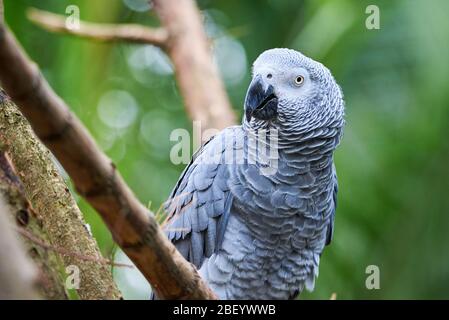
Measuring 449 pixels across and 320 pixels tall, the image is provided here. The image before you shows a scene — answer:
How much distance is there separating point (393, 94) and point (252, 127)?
8.77 ft

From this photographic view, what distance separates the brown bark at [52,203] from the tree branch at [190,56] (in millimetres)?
2008

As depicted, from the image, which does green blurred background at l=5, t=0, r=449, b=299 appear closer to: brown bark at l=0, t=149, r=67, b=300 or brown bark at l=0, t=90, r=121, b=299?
brown bark at l=0, t=90, r=121, b=299

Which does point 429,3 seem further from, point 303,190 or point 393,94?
point 303,190

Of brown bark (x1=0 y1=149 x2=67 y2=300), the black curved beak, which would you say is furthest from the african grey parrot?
brown bark (x1=0 y1=149 x2=67 y2=300)

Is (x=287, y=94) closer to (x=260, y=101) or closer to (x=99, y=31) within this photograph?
(x=260, y=101)

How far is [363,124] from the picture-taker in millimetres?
4379

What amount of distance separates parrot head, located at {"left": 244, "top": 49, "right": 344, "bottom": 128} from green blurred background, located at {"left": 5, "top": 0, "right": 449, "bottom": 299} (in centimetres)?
135

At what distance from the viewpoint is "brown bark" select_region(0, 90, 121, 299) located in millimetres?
2018

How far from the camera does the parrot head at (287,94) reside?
2.50 m

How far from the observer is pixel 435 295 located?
474 cm

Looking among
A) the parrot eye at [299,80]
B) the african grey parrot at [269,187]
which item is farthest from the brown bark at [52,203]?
the parrot eye at [299,80]

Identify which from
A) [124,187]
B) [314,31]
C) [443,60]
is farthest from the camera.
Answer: [314,31]
